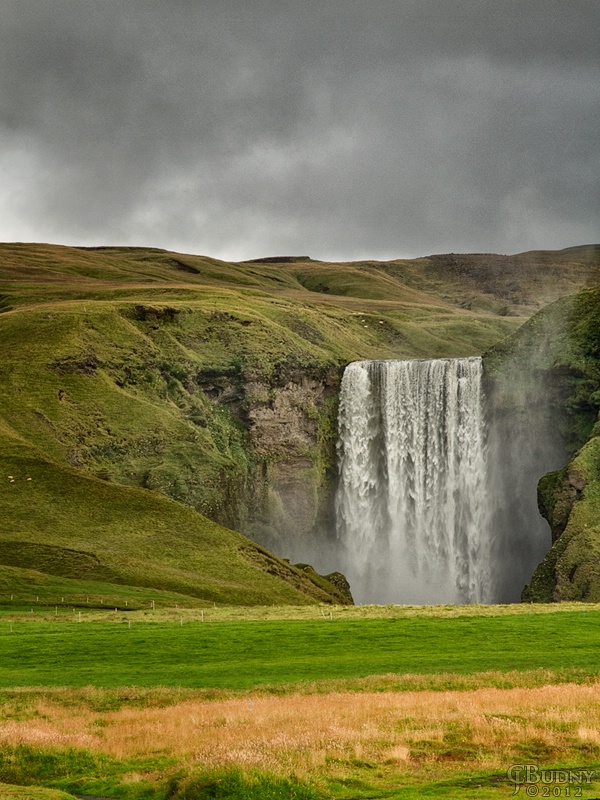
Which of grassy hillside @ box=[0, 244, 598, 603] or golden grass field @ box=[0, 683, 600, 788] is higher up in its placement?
grassy hillside @ box=[0, 244, 598, 603]

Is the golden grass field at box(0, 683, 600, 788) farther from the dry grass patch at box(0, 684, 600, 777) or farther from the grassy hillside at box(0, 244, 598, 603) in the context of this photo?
A: the grassy hillside at box(0, 244, 598, 603)

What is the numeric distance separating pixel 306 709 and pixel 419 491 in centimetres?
11278

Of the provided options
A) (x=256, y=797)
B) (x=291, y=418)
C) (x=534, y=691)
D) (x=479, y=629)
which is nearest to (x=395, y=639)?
(x=479, y=629)

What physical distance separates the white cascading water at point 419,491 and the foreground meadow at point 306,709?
7752 centimetres

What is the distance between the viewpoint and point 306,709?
113 feet

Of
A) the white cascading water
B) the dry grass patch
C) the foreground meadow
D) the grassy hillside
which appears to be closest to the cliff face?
the white cascading water

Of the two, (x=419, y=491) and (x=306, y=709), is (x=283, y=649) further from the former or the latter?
(x=419, y=491)

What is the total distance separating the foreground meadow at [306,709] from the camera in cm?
2555

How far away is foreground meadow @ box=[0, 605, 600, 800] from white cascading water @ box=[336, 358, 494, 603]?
77.5 meters

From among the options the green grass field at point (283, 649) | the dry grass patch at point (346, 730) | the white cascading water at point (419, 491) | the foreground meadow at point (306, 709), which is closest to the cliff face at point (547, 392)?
the white cascading water at point (419, 491)

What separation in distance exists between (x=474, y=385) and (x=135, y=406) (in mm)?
46480

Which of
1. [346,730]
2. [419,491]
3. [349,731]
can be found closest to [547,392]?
[419,491]

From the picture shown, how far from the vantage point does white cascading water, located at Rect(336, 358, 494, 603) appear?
468 feet

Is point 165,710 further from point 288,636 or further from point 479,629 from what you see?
point 479,629
